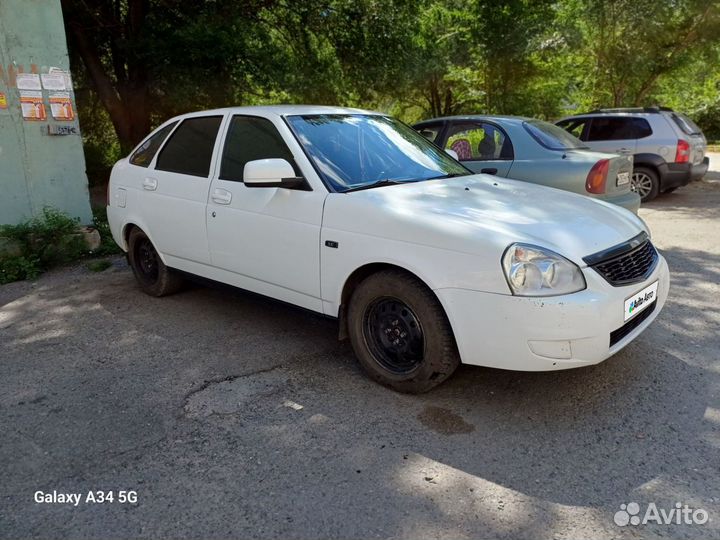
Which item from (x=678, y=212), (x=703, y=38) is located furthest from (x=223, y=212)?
(x=703, y=38)

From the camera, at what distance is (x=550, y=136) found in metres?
7.32

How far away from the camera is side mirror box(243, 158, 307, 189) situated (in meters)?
3.66

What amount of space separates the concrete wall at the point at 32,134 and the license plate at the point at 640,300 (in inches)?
258

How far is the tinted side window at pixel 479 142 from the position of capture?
719 centimetres

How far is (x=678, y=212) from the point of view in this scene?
30.3ft

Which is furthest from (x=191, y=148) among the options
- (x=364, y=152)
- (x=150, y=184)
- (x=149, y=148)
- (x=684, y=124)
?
(x=684, y=124)

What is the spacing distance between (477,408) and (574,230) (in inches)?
45.6

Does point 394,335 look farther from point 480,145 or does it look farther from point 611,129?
point 611,129

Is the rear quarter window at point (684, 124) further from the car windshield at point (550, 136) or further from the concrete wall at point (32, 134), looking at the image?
the concrete wall at point (32, 134)

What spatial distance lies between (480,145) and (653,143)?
14.4 ft

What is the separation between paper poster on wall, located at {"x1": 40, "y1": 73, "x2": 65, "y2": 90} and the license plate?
6712mm

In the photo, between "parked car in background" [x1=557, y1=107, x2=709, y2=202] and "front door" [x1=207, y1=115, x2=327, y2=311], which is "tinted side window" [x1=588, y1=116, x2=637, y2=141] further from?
"front door" [x1=207, y1=115, x2=327, y2=311]

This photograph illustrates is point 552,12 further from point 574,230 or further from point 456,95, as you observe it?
point 574,230

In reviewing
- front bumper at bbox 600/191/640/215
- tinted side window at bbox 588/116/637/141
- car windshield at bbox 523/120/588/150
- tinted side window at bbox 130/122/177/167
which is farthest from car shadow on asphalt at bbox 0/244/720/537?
tinted side window at bbox 588/116/637/141
